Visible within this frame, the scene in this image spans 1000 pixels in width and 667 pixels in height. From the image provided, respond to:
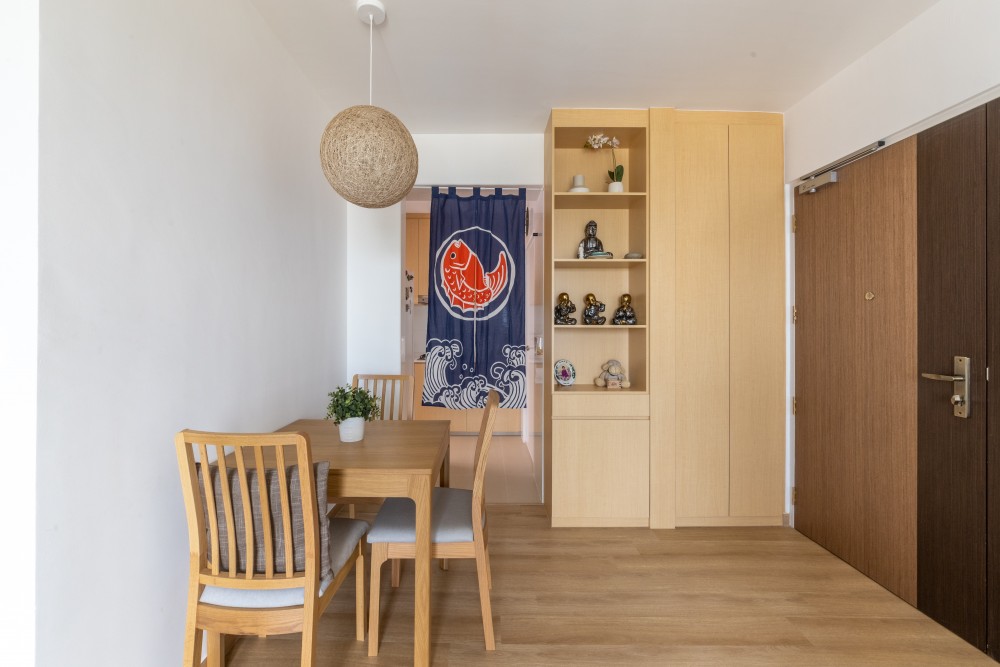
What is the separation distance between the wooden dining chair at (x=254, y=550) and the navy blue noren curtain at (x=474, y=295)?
2152 millimetres

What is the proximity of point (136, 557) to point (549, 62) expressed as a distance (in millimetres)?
2713

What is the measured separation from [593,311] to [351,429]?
176cm

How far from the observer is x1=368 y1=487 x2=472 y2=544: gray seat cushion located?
1769 mm

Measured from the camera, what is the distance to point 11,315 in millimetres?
1064

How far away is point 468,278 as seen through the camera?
11.4 feet

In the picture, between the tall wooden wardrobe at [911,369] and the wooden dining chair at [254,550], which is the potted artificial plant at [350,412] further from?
the tall wooden wardrobe at [911,369]

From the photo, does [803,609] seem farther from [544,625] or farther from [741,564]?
[544,625]

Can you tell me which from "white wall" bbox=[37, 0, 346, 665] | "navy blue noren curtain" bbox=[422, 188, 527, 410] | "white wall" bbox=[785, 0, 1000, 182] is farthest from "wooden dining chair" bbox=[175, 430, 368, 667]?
"white wall" bbox=[785, 0, 1000, 182]

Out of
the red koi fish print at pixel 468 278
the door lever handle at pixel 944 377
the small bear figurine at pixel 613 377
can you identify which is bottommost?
the small bear figurine at pixel 613 377

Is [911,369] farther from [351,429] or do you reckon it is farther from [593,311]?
[351,429]

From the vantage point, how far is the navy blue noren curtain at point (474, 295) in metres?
3.45

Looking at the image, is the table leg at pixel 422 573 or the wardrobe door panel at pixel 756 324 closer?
the table leg at pixel 422 573

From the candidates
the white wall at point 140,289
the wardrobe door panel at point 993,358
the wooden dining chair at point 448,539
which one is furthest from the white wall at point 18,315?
the wardrobe door panel at point 993,358

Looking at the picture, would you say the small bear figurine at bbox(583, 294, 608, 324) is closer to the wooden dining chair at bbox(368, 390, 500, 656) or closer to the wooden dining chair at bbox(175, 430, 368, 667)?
the wooden dining chair at bbox(368, 390, 500, 656)
